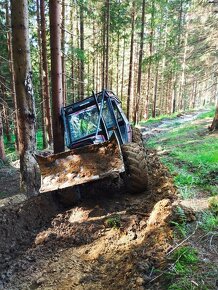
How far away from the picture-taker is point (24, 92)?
6.68 m

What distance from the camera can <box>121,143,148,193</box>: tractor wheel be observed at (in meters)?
5.88

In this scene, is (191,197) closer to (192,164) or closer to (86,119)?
(192,164)

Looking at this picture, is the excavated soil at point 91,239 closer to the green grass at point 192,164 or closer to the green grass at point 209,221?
the green grass at point 192,164

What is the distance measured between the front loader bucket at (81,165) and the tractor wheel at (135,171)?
1.27ft

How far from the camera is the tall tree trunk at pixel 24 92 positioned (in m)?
6.44

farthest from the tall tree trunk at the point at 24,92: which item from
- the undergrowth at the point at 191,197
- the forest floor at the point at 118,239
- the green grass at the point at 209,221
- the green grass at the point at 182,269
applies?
the green grass at the point at 182,269

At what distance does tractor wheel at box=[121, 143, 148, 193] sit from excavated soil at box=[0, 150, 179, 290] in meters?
0.23

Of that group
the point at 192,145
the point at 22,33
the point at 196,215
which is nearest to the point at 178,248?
the point at 196,215

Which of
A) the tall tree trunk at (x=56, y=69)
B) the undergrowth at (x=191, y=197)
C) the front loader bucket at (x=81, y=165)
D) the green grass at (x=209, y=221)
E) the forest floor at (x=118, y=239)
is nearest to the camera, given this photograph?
the undergrowth at (x=191, y=197)

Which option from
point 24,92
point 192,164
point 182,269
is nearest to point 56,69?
point 24,92

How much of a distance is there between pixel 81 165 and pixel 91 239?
1.56 meters

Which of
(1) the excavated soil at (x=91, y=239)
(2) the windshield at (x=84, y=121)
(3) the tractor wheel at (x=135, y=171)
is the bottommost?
(1) the excavated soil at (x=91, y=239)

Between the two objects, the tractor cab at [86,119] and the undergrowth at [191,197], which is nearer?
the undergrowth at [191,197]

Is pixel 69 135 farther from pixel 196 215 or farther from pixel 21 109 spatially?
pixel 196 215
